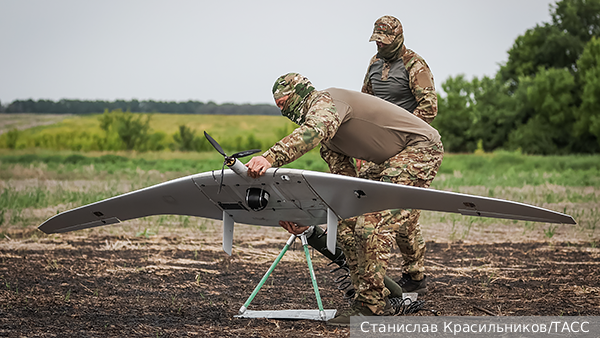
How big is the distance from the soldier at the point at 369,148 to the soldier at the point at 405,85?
0.56 m

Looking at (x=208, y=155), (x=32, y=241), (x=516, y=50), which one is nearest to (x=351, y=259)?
(x=32, y=241)

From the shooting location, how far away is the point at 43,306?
499cm

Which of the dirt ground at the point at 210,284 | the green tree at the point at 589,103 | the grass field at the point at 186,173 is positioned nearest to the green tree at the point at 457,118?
the green tree at the point at 589,103

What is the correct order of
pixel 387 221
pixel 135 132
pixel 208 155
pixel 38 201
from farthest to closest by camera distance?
pixel 135 132 → pixel 208 155 → pixel 38 201 → pixel 387 221

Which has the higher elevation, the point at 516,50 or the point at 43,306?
the point at 516,50

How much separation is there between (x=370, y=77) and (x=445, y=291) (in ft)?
7.19

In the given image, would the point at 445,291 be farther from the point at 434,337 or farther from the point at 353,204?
the point at 353,204

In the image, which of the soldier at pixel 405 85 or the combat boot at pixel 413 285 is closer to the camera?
the soldier at pixel 405 85

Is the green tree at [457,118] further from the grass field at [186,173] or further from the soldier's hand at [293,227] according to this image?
the soldier's hand at [293,227]

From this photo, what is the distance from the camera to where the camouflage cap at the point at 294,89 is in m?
4.25

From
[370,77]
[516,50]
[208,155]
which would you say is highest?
[516,50]

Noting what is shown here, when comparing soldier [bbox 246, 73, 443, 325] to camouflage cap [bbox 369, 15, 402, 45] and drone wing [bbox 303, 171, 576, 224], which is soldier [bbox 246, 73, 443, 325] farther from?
camouflage cap [bbox 369, 15, 402, 45]

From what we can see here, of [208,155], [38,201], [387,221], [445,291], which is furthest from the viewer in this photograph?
[208,155]

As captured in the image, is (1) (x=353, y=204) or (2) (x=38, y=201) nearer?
(1) (x=353, y=204)
